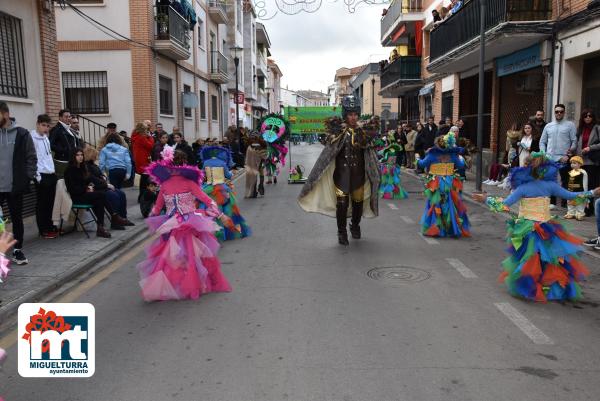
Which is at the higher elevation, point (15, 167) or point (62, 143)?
point (62, 143)

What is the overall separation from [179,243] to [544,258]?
3499mm

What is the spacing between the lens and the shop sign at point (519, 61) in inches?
599

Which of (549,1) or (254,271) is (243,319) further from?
(549,1)

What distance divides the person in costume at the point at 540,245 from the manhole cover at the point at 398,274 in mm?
990

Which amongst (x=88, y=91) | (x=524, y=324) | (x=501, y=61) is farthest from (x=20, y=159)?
(x=501, y=61)

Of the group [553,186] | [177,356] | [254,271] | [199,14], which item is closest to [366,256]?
[254,271]

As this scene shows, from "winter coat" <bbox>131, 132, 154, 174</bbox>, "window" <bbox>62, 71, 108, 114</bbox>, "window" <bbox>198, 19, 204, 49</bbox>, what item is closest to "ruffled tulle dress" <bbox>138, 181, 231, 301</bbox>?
"winter coat" <bbox>131, 132, 154, 174</bbox>

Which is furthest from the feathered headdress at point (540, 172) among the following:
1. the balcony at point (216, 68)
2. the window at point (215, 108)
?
the window at point (215, 108)

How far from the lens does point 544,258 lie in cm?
516

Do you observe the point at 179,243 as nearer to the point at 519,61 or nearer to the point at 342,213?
the point at 342,213

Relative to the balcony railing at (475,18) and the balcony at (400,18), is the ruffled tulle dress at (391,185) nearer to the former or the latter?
the balcony railing at (475,18)

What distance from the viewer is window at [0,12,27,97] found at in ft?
32.7

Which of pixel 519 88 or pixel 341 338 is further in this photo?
pixel 519 88

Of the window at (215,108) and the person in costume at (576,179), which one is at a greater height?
the window at (215,108)
